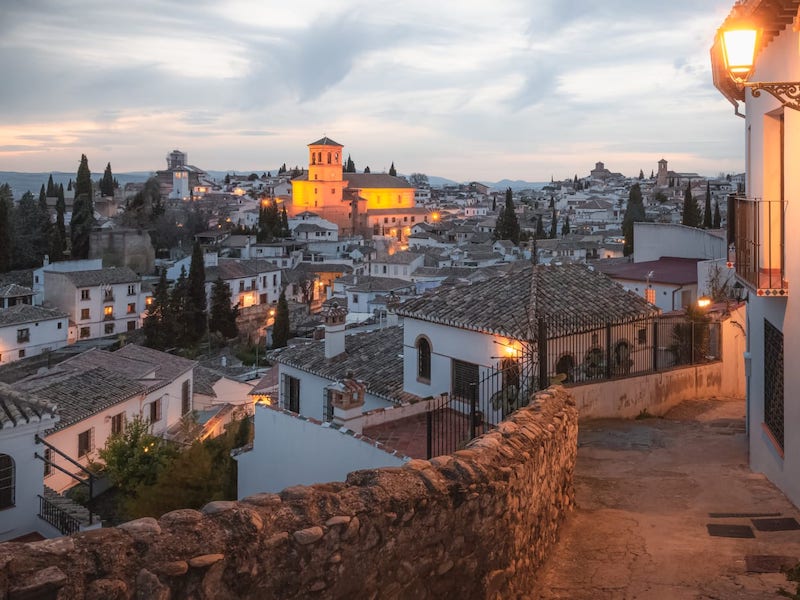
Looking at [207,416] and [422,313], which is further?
[207,416]

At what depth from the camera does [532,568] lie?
6199 mm

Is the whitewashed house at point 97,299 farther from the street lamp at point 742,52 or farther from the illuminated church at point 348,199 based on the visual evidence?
the street lamp at point 742,52

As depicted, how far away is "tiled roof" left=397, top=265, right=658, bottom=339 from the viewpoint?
1411cm

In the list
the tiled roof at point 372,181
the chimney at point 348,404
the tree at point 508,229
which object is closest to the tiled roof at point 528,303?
the chimney at point 348,404

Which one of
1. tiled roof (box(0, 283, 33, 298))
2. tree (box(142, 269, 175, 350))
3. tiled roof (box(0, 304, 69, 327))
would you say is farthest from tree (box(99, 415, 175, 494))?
tiled roof (box(0, 283, 33, 298))

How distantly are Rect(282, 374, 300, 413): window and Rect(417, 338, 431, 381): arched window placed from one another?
477cm

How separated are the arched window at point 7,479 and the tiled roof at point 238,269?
47.1 metres

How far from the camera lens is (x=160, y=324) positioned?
5566cm

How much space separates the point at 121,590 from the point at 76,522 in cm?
1503

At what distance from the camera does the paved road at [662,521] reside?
6125 millimetres

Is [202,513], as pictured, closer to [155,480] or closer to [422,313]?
[422,313]

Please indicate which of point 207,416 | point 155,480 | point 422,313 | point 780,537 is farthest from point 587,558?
point 207,416

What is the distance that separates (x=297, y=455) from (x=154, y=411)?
55.3ft

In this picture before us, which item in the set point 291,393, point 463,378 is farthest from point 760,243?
point 291,393
